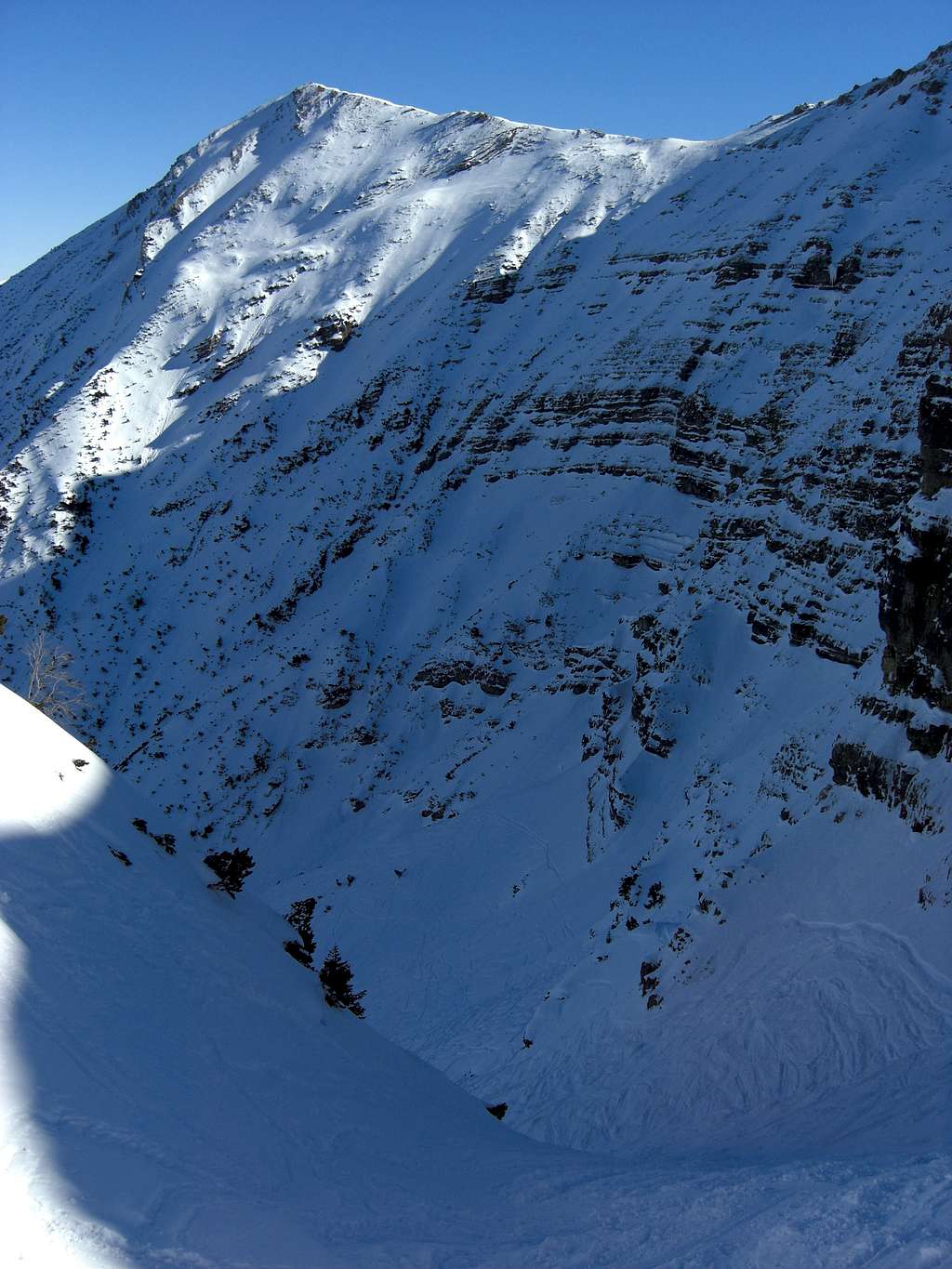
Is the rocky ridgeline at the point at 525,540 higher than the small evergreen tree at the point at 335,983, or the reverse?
the rocky ridgeline at the point at 525,540

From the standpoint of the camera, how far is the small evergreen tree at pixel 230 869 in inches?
482

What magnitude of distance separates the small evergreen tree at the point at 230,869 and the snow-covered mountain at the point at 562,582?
220 centimetres

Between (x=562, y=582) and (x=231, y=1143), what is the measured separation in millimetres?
36511

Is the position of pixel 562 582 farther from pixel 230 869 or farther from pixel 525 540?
pixel 230 869

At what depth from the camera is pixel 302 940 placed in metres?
14.0

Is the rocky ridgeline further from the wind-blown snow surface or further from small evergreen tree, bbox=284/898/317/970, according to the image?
the wind-blown snow surface

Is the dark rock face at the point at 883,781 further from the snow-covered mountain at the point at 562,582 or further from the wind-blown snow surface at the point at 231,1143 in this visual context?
the wind-blown snow surface at the point at 231,1143

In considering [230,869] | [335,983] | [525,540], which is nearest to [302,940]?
[335,983]

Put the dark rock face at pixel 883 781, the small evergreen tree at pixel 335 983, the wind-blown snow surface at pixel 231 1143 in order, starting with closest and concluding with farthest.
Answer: the wind-blown snow surface at pixel 231 1143 → the small evergreen tree at pixel 335 983 → the dark rock face at pixel 883 781

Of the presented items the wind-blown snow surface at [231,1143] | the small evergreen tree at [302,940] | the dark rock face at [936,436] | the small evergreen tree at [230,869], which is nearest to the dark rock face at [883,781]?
the dark rock face at [936,436]

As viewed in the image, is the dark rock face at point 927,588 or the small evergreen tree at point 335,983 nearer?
the small evergreen tree at point 335,983

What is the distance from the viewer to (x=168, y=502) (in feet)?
204

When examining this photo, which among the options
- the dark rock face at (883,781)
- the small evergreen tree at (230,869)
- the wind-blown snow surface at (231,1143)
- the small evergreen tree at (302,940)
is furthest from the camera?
the dark rock face at (883,781)

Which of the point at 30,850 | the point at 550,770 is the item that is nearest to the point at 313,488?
the point at 550,770
